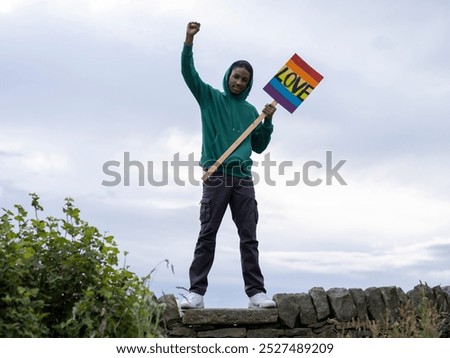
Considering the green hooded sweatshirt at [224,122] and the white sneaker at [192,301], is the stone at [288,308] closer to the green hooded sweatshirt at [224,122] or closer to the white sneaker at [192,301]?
the white sneaker at [192,301]

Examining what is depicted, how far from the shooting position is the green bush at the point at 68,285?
3.50 meters

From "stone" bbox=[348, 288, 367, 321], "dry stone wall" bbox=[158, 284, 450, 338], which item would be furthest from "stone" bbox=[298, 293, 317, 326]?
"stone" bbox=[348, 288, 367, 321]

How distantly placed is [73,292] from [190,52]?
3149mm

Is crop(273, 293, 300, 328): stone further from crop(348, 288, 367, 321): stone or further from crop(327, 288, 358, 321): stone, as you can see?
crop(348, 288, 367, 321): stone

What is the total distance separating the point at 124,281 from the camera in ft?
12.2

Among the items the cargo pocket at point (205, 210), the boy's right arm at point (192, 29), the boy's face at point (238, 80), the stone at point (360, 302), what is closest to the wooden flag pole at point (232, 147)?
the cargo pocket at point (205, 210)

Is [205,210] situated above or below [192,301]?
above

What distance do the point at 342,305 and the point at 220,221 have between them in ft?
5.52

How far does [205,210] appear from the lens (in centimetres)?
621

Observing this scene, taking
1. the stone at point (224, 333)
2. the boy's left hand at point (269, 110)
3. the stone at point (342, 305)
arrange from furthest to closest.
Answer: the stone at point (342, 305)
the boy's left hand at point (269, 110)
the stone at point (224, 333)

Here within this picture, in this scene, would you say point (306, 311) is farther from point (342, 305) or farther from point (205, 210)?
point (205, 210)

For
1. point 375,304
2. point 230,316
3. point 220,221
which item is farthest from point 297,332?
point 220,221

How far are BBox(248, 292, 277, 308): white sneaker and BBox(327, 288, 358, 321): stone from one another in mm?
726

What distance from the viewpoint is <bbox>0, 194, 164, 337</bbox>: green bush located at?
3504mm
